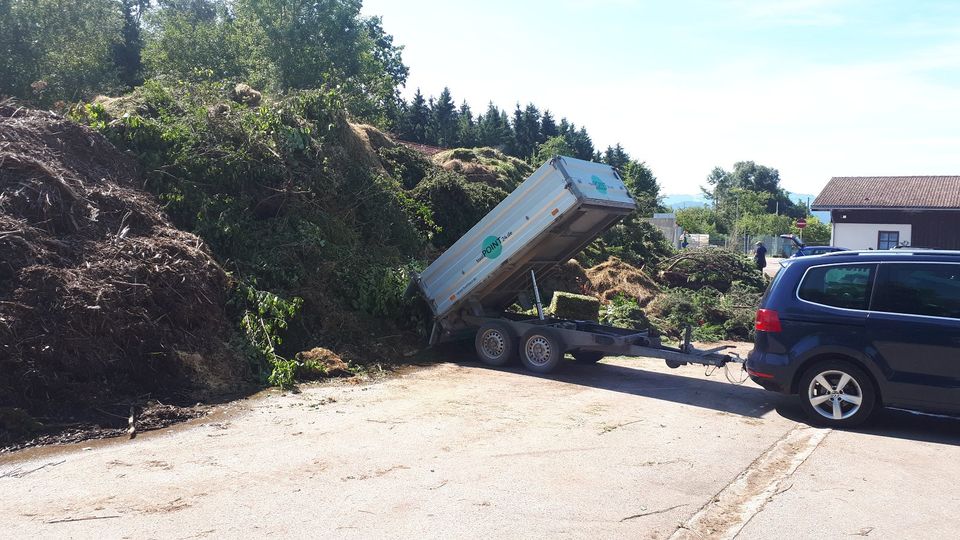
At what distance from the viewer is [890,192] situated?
41.7 meters

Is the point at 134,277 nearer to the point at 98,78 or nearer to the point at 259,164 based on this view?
the point at 259,164

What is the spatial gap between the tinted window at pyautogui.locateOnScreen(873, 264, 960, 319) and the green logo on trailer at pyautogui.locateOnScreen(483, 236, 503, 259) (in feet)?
16.0

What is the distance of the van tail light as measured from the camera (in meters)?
7.97

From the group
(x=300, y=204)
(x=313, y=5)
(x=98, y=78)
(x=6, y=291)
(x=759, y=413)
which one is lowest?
(x=759, y=413)

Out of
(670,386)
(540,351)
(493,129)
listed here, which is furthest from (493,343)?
(493,129)

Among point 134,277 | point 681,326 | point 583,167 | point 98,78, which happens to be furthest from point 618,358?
point 98,78

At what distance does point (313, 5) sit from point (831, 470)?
32963 mm

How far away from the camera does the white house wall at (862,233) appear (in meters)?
39.6

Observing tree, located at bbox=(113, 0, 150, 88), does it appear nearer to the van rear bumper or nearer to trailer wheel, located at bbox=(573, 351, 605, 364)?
trailer wheel, located at bbox=(573, 351, 605, 364)

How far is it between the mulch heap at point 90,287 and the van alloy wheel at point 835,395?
22.1 ft

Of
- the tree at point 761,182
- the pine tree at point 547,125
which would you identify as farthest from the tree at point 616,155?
the tree at point 761,182

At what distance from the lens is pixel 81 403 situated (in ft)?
24.4

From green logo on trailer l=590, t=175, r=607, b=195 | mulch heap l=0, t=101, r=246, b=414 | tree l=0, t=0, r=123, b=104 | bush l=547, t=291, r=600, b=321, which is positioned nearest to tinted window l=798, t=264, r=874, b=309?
green logo on trailer l=590, t=175, r=607, b=195

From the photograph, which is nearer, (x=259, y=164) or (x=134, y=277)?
(x=134, y=277)
